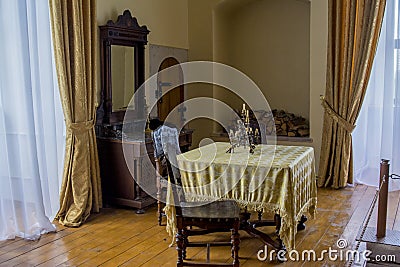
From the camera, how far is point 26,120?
3.71 m

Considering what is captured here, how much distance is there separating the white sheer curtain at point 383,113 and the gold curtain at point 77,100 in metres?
3.29

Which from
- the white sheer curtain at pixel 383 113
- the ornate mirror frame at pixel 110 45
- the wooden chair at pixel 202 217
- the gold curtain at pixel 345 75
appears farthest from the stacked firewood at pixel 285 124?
the wooden chair at pixel 202 217

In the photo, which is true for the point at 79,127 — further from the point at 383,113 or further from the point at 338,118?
the point at 383,113

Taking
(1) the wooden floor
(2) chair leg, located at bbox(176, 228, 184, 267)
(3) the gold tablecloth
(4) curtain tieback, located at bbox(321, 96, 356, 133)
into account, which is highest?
(4) curtain tieback, located at bbox(321, 96, 356, 133)

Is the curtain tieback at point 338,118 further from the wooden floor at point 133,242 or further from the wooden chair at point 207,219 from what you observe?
the wooden chair at point 207,219

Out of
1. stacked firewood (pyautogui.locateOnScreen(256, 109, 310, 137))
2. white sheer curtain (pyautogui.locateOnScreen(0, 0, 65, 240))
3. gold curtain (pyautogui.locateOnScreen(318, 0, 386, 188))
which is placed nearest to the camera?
white sheer curtain (pyautogui.locateOnScreen(0, 0, 65, 240))

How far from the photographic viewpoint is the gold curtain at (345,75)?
4.98 metres

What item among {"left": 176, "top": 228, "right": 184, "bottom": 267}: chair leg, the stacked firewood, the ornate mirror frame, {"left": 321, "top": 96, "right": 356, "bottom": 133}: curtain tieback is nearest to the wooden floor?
{"left": 176, "top": 228, "right": 184, "bottom": 267}: chair leg

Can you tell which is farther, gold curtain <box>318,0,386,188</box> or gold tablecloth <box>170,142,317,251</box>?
gold curtain <box>318,0,386,188</box>

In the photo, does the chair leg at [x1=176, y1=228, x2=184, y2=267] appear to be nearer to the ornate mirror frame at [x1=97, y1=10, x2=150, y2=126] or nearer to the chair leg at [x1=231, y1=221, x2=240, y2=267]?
the chair leg at [x1=231, y1=221, x2=240, y2=267]

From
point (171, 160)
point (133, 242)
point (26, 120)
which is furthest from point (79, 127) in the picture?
point (171, 160)

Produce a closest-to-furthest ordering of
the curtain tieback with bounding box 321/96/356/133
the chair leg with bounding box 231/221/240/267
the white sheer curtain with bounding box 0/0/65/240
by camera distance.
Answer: the chair leg with bounding box 231/221/240/267 < the white sheer curtain with bounding box 0/0/65/240 < the curtain tieback with bounding box 321/96/356/133

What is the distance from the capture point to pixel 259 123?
6.00 meters

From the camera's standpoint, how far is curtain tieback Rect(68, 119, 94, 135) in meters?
4.04
